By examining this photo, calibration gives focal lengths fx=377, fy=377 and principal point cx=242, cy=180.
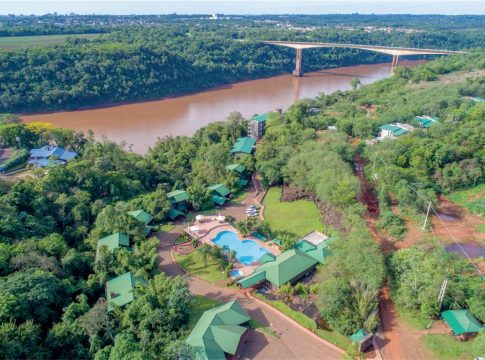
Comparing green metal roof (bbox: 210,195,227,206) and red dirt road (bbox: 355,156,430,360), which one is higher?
green metal roof (bbox: 210,195,227,206)

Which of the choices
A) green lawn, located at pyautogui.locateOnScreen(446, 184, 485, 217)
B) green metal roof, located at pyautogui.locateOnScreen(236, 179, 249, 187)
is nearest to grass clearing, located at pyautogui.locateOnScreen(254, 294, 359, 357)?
green metal roof, located at pyautogui.locateOnScreen(236, 179, 249, 187)

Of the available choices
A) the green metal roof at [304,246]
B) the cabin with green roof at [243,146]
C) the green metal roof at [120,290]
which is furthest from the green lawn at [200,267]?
the cabin with green roof at [243,146]

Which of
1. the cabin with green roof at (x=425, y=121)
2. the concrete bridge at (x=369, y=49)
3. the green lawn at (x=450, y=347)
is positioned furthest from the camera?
the concrete bridge at (x=369, y=49)

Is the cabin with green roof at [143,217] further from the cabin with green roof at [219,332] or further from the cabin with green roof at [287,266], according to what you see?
the cabin with green roof at [219,332]

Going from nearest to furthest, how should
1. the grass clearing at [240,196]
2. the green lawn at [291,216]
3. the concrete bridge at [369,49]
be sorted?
the green lawn at [291,216] < the grass clearing at [240,196] < the concrete bridge at [369,49]

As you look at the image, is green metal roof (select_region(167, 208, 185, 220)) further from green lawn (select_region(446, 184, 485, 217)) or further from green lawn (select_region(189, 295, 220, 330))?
green lawn (select_region(446, 184, 485, 217))

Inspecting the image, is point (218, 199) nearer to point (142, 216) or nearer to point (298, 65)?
point (142, 216)
